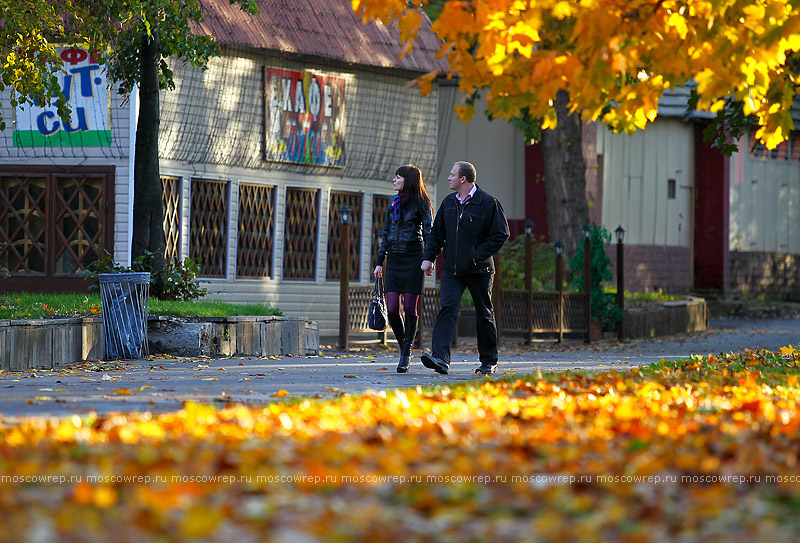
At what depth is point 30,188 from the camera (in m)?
20.6

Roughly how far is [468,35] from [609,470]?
16.4 feet

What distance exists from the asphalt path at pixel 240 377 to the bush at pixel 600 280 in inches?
105

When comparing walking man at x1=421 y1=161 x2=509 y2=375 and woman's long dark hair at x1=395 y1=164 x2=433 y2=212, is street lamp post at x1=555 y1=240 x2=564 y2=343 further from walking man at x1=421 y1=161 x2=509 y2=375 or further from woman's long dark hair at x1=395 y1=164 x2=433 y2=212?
walking man at x1=421 y1=161 x2=509 y2=375

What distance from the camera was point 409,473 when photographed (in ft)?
17.2

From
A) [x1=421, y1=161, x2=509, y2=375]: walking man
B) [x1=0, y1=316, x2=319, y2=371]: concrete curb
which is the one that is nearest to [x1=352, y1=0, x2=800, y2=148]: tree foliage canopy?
[x1=421, y1=161, x2=509, y2=375]: walking man

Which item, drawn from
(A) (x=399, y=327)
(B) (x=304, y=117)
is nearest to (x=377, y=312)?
(A) (x=399, y=327)

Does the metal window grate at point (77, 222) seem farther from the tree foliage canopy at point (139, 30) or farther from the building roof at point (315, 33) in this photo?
the tree foliage canopy at point (139, 30)

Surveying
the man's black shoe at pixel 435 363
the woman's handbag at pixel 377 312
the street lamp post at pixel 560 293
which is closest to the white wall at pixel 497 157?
the street lamp post at pixel 560 293

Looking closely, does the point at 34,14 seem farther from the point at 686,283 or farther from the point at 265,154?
the point at 686,283

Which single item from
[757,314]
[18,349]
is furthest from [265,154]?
[757,314]

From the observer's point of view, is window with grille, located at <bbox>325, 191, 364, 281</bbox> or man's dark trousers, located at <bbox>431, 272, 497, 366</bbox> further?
window with grille, located at <bbox>325, 191, 364, 281</bbox>

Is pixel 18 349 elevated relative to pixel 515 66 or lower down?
lower down

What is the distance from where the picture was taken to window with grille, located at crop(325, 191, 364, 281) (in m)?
24.0

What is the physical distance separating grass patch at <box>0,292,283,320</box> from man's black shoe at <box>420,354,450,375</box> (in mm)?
4405
